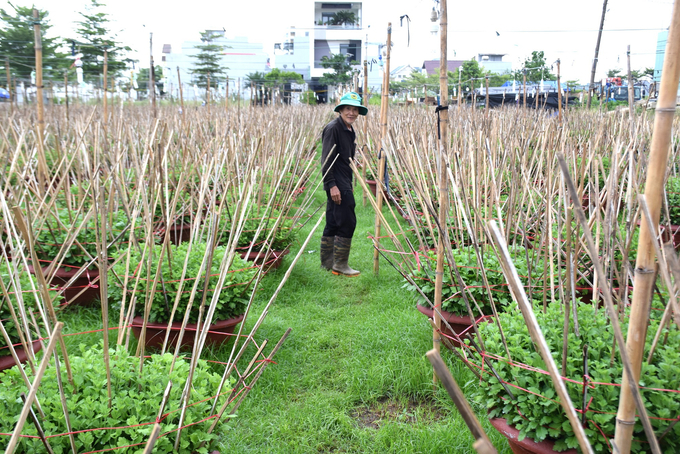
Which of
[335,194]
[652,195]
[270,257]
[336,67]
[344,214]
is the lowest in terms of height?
[270,257]

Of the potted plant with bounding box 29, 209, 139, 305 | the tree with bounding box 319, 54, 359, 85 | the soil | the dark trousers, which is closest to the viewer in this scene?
the soil

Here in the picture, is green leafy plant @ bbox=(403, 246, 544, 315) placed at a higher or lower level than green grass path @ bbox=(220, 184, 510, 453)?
higher

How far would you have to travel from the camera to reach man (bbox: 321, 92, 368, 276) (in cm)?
318

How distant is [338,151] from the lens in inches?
128

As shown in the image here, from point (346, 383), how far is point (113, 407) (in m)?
1.05

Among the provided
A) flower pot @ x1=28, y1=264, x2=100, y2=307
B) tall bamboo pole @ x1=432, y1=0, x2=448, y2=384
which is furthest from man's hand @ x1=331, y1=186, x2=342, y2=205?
tall bamboo pole @ x1=432, y1=0, x2=448, y2=384

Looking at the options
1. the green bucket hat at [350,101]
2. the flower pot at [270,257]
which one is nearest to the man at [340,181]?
the green bucket hat at [350,101]

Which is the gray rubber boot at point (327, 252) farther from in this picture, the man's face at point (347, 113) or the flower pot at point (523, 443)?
the flower pot at point (523, 443)

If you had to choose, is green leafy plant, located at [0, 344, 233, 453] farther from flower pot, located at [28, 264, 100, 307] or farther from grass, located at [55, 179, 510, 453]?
flower pot, located at [28, 264, 100, 307]

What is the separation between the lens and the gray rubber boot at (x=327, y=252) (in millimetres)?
3450

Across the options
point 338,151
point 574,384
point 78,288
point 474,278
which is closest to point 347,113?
point 338,151

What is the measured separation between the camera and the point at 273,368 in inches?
81.8

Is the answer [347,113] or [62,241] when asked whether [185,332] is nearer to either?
[62,241]

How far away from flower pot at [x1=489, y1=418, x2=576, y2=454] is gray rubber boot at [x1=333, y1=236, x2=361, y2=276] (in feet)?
6.66
